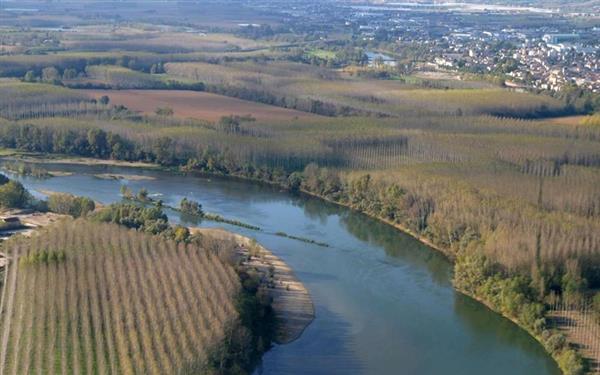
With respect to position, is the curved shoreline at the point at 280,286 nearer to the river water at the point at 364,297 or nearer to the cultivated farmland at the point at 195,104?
the river water at the point at 364,297

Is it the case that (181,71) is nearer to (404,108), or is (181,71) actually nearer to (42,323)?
(404,108)

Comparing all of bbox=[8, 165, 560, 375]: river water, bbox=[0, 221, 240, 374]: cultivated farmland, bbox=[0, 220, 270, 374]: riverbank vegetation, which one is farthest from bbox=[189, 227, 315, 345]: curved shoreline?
bbox=[0, 221, 240, 374]: cultivated farmland

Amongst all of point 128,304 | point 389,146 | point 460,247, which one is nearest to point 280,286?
point 128,304

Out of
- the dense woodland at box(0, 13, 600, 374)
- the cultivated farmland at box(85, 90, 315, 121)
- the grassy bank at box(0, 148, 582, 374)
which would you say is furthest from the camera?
the cultivated farmland at box(85, 90, 315, 121)

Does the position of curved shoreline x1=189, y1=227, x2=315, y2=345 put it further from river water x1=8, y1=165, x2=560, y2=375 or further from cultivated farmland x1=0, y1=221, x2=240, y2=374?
cultivated farmland x1=0, y1=221, x2=240, y2=374

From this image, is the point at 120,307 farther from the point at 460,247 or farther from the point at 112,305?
the point at 460,247

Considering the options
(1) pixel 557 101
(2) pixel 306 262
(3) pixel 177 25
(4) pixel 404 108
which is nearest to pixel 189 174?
(2) pixel 306 262
